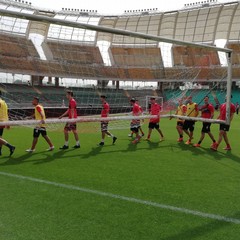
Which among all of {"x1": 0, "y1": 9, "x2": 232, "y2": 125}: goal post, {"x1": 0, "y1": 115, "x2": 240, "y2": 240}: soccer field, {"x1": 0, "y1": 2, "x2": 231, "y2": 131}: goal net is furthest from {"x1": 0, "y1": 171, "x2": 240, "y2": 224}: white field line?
{"x1": 0, "y1": 9, "x2": 232, "y2": 125}: goal post

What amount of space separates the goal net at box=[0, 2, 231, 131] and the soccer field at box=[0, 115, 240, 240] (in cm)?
178

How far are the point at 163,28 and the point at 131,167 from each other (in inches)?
1867

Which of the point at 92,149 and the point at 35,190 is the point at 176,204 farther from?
the point at 92,149

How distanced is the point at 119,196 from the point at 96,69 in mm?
31442

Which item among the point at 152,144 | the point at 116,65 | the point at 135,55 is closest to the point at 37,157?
the point at 152,144

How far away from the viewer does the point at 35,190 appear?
6.02 meters

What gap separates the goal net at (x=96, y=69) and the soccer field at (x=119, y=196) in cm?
178

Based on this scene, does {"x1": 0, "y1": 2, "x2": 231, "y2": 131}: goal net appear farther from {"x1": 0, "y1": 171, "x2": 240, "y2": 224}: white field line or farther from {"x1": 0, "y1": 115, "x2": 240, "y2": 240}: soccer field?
{"x1": 0, "y1": 171, "x2": 240, "y2": 224}: white field line

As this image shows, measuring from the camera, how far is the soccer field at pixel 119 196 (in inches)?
170

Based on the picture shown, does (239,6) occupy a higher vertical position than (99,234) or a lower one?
higher

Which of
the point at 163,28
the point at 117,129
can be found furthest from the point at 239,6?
the point at 117,129

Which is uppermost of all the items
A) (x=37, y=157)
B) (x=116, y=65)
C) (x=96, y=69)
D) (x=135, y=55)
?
(x=135, y=55)

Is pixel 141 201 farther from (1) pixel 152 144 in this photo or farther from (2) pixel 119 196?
(1) pixel 152 144

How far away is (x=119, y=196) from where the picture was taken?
5.72m
